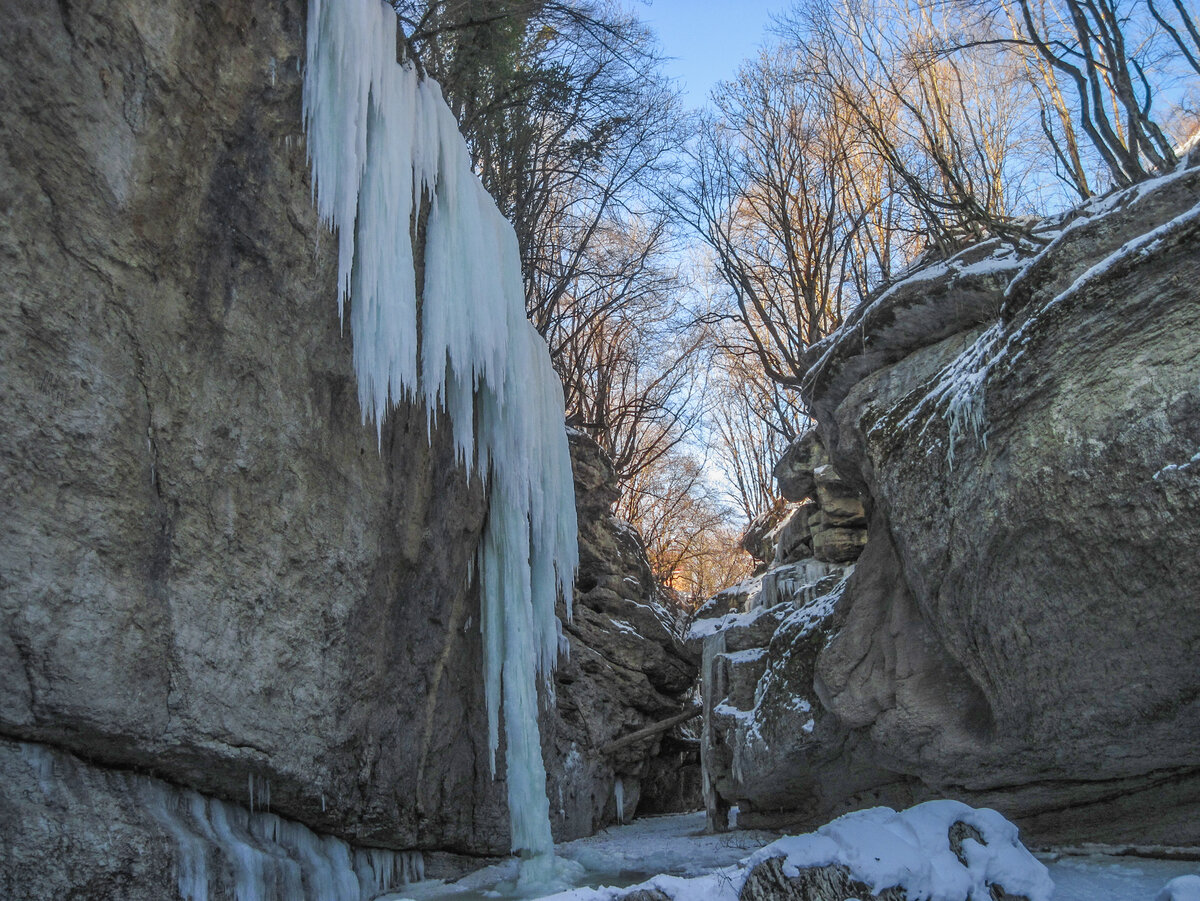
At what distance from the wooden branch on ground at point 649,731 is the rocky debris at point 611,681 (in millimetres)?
77

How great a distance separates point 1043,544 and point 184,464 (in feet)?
16.7

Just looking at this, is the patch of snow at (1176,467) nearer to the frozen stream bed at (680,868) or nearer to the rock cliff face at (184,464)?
the frozen stream bed at (680,868)

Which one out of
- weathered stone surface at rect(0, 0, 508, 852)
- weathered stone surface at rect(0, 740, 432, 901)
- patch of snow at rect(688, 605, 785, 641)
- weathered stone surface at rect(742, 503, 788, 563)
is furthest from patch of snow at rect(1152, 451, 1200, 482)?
weathered stone surface at rect(742, 503, 788, 563)

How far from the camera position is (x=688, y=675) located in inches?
490

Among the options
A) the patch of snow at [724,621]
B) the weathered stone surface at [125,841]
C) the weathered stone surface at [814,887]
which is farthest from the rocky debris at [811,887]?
the patch of snow at [724,621]

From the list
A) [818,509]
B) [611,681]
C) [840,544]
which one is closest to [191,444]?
[611,681]

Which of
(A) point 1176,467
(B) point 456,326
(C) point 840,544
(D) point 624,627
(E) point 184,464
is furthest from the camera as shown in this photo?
(D) point 624,627

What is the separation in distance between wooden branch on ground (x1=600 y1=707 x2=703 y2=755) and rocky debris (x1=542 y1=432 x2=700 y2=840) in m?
0.08

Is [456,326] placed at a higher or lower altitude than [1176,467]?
higher

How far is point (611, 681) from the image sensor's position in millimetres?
11312

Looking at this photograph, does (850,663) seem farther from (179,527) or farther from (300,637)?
(179,527)

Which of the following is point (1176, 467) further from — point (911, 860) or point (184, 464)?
point (184, 464)

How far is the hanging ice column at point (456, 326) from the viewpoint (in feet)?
18.6

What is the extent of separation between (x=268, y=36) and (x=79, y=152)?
152 centimetres
